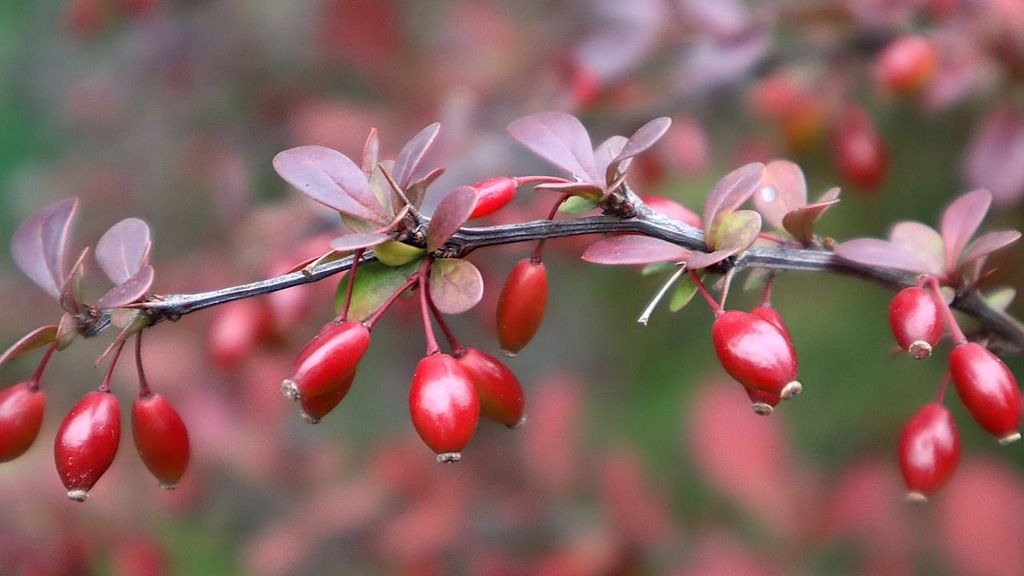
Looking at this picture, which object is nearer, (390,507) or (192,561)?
(390,507)

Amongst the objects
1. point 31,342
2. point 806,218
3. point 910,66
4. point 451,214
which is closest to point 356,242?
point 451,214

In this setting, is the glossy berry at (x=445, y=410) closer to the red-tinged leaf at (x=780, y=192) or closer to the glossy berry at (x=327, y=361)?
the glossy berry at (x=327, y=361)

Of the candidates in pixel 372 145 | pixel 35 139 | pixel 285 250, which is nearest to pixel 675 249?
pixel 372 145

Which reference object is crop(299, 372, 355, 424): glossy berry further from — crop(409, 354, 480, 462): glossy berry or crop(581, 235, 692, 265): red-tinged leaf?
crop(581, 235, 692, 265): red-tinged leaf

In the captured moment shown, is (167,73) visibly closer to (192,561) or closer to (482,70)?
(482,70)

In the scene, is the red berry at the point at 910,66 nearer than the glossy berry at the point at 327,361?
No

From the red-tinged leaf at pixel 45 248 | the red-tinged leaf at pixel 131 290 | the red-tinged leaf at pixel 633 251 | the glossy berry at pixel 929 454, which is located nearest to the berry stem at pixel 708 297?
the red-tinged leaf at pixel 633 251
